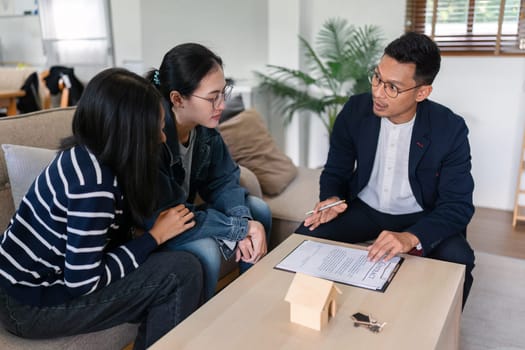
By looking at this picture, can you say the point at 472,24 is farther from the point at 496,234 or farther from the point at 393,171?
the point at 393,171

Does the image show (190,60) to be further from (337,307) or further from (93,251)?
(337,307)

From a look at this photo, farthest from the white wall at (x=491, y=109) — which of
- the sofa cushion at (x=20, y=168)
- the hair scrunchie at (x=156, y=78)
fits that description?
the sofa cushion at (x=20, y=168)

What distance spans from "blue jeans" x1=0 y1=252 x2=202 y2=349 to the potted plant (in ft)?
6.99

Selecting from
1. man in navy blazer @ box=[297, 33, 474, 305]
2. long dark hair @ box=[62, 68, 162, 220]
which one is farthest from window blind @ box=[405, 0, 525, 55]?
long dark hair @ box=[62, 68, 162, 220]

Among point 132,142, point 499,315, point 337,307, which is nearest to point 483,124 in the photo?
point 499,315

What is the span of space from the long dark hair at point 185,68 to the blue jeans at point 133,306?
0.50 m

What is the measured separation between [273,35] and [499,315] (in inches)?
90.5

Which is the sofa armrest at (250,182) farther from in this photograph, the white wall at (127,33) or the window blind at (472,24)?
the white wall at (127,33)

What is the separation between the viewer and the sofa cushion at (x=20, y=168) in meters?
1.35

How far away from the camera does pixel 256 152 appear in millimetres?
2225

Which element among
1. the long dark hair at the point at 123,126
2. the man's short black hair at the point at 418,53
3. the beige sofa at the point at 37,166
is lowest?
the beige sofa at the point at 37,166

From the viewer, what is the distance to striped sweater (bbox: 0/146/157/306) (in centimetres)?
103

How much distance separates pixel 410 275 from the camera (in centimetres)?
120

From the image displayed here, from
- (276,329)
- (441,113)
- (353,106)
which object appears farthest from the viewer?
(353,106)
